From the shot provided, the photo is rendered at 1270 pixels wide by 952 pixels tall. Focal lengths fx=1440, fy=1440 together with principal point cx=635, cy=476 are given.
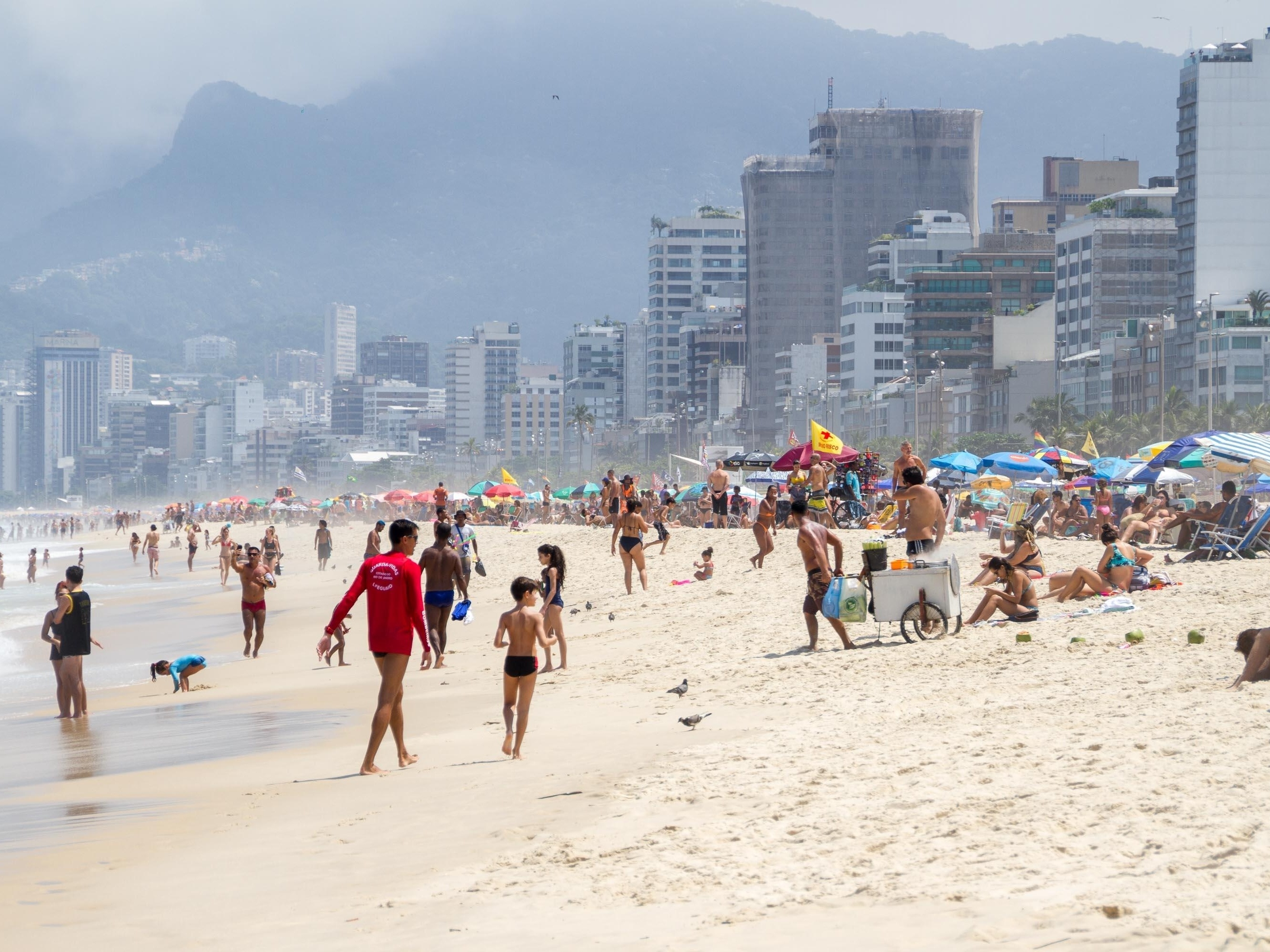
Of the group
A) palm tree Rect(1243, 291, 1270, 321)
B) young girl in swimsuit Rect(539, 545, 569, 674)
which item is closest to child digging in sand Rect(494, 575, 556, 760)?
young girl in swimsuit Rect(539, 545, 569, 674)

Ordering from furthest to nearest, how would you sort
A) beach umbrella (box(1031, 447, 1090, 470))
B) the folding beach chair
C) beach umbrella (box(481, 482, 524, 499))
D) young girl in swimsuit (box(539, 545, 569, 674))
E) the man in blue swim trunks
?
beach umbrella (box(481, 482, 524, 499)) < beach umbrella (box(1031, 447, 1090, 470)) < the folding beach chair < the man in blue swim trunks < young girl in swimsuit (box(539, 545, 569, 674))

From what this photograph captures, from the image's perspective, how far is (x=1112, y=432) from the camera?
8400 cm

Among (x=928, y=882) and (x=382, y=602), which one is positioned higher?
(x=382, y=602)

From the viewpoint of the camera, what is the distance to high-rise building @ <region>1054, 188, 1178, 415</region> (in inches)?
4368

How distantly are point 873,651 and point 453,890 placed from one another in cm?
728

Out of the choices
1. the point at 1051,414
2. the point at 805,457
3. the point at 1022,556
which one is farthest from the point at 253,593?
the point at 1051,414

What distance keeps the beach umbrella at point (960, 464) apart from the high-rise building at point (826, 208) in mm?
137586

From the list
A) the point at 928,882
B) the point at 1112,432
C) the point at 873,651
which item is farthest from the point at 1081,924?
the point at 1112,432

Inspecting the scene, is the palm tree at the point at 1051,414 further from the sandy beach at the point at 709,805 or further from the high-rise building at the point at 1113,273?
the sandy beach at the point at 709,805

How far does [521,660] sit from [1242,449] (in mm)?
17069

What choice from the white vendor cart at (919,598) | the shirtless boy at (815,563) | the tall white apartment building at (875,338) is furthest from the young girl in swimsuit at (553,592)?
the tall white apartment building at (875,338)

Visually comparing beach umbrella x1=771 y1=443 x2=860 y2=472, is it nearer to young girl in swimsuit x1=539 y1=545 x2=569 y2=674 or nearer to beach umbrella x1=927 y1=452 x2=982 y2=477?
beach umbrella x1=927 y1=452 x2=982 y2=477

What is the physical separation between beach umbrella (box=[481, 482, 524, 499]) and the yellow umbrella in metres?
19.8

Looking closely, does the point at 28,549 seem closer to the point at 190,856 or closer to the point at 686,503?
the point at 686,503
